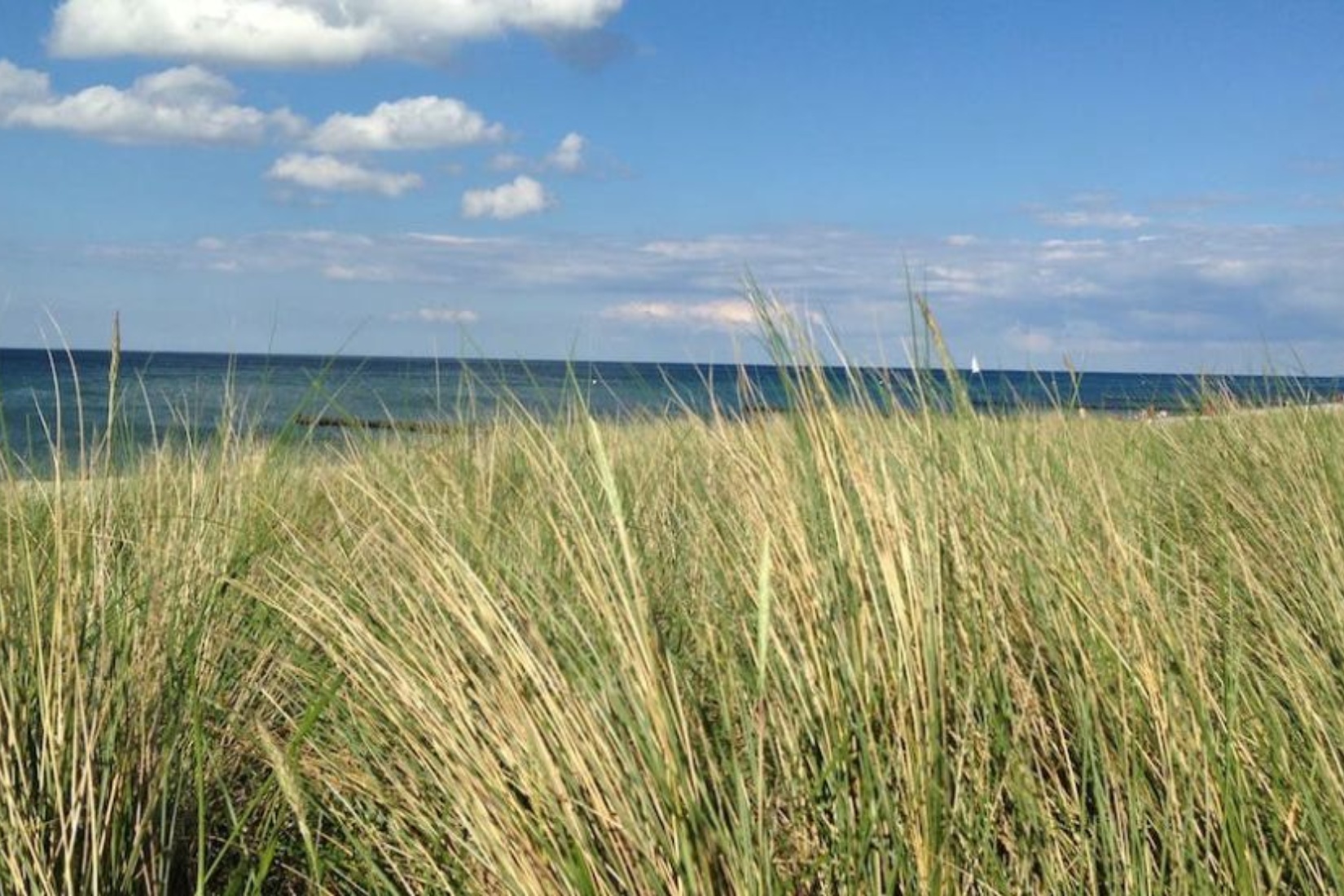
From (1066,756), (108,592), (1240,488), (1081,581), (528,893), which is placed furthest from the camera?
(1240,488)

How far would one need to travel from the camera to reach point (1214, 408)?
4.55 metres

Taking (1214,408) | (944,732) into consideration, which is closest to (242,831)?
(944,732)

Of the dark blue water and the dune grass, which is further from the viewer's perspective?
the dark blue water

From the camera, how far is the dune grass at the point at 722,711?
1576 mm

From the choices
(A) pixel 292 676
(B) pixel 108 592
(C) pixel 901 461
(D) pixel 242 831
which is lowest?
(D) pixel 242 831

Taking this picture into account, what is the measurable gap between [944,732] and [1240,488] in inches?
79.0

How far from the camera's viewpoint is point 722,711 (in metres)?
1.64

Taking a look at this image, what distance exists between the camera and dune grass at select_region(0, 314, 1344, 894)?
1.58 m

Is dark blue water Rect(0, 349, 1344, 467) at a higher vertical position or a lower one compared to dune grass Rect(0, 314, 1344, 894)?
higher

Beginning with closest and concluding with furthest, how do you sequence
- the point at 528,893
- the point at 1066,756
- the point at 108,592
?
the point at 528,893, the point at 1066,756, the point at 108,592

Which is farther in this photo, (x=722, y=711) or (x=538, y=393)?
(x=538, y=393)

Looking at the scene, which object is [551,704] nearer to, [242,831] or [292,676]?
[242,831]

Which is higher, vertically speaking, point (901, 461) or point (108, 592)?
point (901, 461)

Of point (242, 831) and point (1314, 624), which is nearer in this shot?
point (242, 831)
